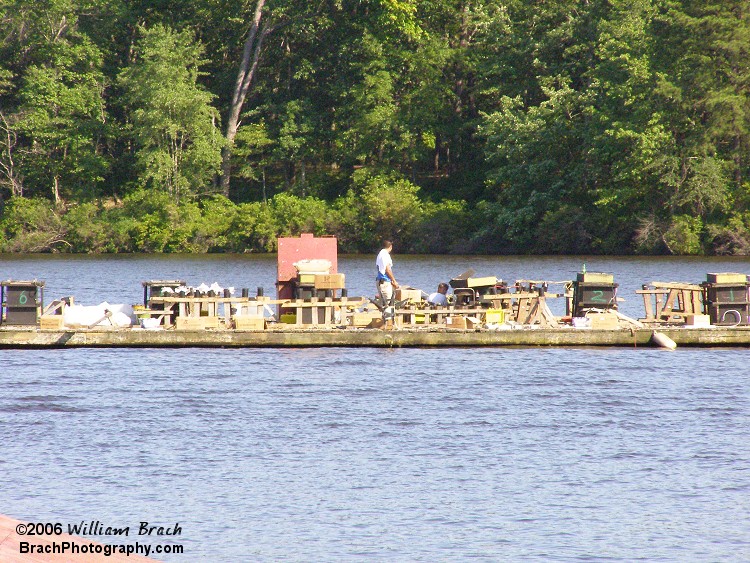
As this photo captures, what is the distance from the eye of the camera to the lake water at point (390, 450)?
47.4ft

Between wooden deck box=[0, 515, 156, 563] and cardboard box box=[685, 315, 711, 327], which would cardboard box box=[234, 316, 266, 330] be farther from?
wooden deck box=[0, 515, 156, 563]

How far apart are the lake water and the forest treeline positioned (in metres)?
37.4

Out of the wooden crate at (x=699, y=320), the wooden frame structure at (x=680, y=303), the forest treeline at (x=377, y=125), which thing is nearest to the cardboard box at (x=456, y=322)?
the wooden frame structure at (x=680, y=303)

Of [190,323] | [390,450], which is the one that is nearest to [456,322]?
[190,323]

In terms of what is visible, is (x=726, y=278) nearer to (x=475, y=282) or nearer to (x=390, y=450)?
(x=475, y=282)

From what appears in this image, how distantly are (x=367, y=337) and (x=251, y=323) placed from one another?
2.34 metres

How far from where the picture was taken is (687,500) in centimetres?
1570

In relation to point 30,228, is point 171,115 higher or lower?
higher

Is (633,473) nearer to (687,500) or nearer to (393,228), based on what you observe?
(687,500)

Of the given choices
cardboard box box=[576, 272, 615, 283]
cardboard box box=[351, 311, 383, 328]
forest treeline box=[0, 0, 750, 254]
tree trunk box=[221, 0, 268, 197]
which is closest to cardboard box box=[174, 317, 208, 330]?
cardboard box box=[351, 311, 383, 328]

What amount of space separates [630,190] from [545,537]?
52.6m

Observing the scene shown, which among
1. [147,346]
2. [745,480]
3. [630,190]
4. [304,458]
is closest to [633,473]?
[745,480]

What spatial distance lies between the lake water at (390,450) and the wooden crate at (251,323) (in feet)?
2.48

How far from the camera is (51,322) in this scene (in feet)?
87.0
